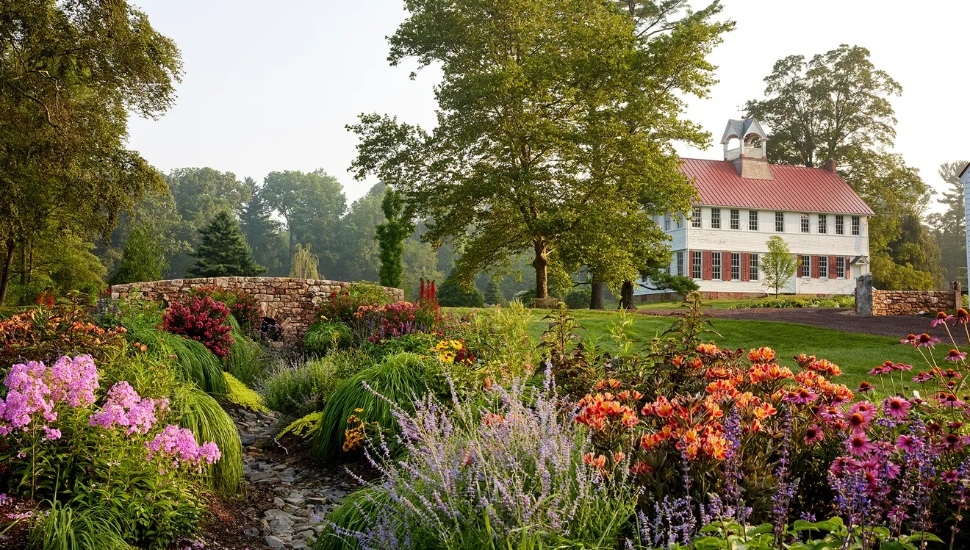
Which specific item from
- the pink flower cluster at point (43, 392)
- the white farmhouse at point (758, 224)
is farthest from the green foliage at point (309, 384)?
the white farmhouse at point (758, 224)

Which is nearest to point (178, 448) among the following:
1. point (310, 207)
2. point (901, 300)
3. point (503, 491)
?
point (503, 491)

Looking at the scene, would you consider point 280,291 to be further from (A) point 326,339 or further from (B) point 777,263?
(B) point 777,263

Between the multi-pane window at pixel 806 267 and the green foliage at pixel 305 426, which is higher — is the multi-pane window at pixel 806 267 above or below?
above

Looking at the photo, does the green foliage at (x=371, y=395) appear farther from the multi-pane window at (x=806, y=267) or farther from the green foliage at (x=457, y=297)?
the multi-pane window at (x=806, y=267)

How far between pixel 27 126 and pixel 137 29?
10.2 feet

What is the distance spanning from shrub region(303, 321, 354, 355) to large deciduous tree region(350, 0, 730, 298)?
7.27 m

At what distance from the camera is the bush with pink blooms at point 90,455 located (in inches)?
128

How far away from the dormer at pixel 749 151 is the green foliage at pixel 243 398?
94.9ft

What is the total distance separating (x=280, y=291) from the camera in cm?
1427

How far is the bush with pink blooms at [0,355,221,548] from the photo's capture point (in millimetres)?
3258

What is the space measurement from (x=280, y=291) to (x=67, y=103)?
20.1 feet

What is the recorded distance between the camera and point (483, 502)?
234 centimetres

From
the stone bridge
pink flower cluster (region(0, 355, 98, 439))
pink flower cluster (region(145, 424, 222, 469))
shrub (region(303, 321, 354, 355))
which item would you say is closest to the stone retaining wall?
the stone bridge

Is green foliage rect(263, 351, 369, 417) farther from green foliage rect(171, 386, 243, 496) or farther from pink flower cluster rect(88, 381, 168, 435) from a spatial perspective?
pink flower cluster rect(88, 381, 168, 435)
